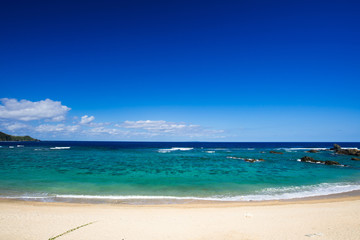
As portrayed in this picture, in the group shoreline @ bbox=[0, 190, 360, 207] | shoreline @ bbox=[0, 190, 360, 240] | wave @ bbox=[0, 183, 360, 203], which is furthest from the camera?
wave @ bbox=[0, 183, 360, 203]

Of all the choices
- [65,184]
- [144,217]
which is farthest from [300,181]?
[65,184]

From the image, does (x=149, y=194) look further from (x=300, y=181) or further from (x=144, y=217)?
(x=300, y=181)

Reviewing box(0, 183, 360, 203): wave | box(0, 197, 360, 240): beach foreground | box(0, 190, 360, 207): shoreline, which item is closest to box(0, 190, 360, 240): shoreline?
box(0, 197, 360, 240): beach foreground

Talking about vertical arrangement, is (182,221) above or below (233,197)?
above

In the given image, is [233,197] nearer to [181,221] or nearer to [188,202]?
[188,202]

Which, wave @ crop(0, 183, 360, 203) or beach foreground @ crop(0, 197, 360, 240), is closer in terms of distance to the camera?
beach foreground @ crop(0, 197, 360, 240)

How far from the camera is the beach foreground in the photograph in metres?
8.04

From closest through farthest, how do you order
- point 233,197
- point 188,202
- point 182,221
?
point 182,221 → point 188,202 → point 233,197

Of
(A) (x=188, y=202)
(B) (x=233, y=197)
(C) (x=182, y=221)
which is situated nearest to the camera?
(C) (x=182, y=221)

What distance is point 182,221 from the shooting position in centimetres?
955

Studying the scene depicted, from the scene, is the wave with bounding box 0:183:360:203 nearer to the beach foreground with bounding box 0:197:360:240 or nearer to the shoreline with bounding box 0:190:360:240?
the shoreline with bounding box 0:190:360:240

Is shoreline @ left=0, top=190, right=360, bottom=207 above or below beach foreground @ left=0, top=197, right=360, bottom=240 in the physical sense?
below

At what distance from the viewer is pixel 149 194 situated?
1533 cm

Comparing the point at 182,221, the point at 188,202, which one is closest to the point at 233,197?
the point at 188,202
